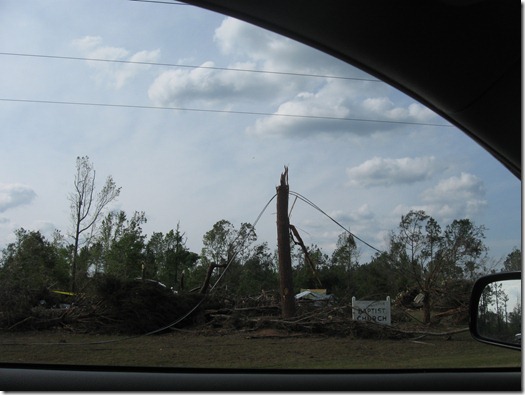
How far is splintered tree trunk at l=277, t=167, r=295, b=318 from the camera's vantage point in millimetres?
5312

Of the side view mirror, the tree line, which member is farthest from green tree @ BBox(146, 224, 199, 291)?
the side view mirror

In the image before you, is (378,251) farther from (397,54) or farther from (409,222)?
(397,54)

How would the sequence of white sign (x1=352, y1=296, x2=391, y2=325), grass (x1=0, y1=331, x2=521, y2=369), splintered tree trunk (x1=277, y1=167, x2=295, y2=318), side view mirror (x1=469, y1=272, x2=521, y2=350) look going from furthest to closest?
white sign (x1=352, y1=296, x2=391, y2=325) < splintered tree trunk (x1=277, y1=167, x2=295, y2=318) < grass (x1=0, y1=331, x2=521, y2=369) < side view mirror (x1=469, y1=272, x2=521, y2=350)

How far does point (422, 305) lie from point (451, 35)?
4.59 meters

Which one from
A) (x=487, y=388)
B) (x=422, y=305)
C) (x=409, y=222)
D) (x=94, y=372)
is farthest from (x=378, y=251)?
(x=94, y=372)

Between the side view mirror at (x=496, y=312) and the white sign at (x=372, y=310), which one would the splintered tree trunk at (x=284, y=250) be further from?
the side view mirror at (x=496, y=312)

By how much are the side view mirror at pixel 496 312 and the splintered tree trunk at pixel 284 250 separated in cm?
294

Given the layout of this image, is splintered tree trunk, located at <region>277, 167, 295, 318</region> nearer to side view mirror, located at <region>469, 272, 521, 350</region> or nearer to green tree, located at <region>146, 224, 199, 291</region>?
green tree, located at <region>146, 224, 199, 291</region>

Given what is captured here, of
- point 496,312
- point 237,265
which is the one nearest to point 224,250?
point 237,265

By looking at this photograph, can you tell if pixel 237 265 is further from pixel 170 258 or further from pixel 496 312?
pixel 496 312

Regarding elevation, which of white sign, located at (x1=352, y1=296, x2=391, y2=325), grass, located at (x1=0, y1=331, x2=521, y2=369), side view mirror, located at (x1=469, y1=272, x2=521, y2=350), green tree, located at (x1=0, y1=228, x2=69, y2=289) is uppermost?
green tree, located at (x1=0, y1=228, x2=69, y2=289)

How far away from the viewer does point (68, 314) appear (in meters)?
5.93

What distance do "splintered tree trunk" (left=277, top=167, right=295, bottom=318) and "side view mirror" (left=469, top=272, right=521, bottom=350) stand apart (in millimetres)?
2941

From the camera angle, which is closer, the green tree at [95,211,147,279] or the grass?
the grass
